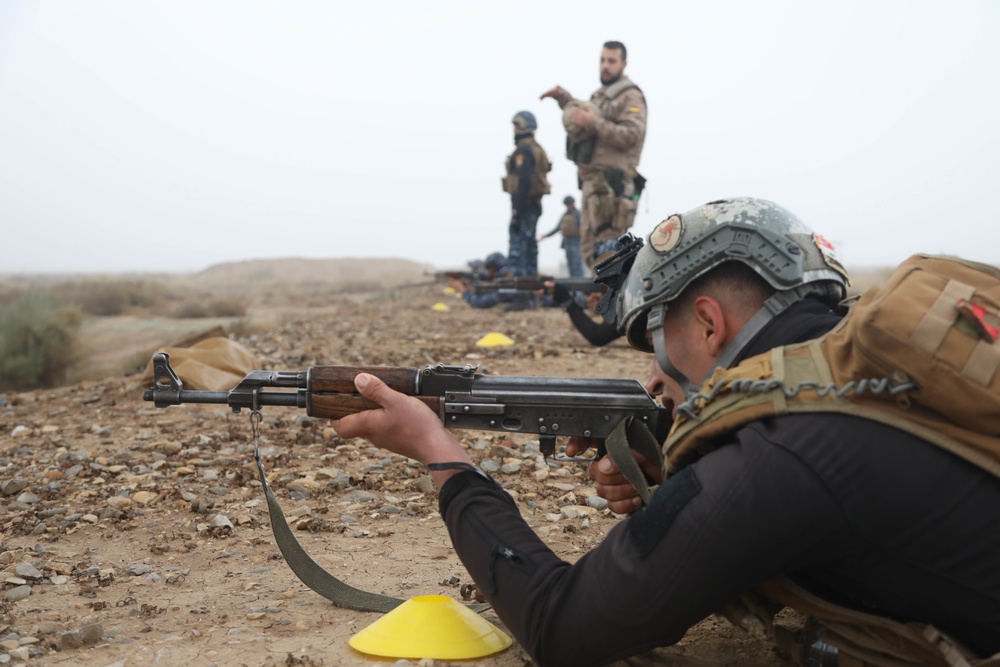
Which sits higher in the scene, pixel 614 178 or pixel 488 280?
pixel 614 178

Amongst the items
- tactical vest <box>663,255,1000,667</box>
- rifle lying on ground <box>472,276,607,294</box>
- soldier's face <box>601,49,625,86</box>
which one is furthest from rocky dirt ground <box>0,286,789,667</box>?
soldier's face <box>601,49,625,86</box>

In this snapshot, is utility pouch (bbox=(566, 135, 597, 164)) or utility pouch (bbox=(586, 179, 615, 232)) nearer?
utility pouch (bbox=(586, 179, 615, 232))

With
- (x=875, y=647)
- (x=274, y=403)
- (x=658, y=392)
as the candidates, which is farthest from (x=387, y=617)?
(x=875, y=647)

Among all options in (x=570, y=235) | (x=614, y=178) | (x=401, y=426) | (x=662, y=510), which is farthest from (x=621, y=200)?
(x=570, y=235)

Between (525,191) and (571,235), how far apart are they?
5.88 m

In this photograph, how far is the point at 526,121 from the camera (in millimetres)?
14125

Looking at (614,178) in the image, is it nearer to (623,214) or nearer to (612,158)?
(612,158)

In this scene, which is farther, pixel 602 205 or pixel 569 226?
pixel 569 226

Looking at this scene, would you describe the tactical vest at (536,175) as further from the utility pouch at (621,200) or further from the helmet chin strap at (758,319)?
the helmet chin strap at (758,319)

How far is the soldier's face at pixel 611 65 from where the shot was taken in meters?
10.0

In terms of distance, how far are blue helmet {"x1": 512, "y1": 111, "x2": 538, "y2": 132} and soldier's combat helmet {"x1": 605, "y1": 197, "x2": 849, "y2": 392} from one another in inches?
478

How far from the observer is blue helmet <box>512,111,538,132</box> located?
556 inches

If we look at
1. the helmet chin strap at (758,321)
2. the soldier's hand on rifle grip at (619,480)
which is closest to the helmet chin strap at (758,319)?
the helmet chin strap at (758,321)

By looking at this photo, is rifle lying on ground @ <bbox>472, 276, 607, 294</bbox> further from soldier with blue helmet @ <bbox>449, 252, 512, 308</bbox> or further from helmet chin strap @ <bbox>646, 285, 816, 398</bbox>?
helmet chin strap @ <bbox>646, 285, 816, 398</bbox>
